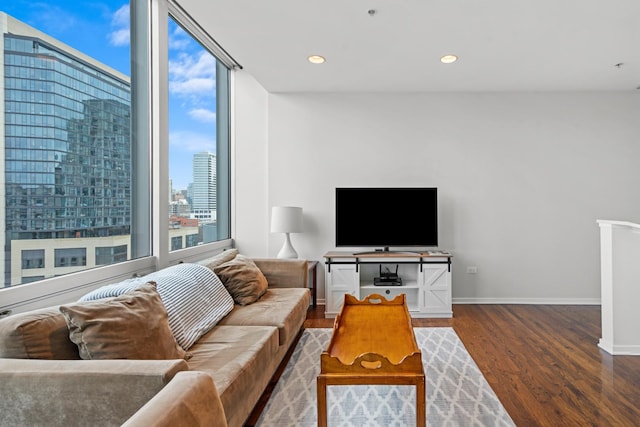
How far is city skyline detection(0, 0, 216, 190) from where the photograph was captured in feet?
6.90

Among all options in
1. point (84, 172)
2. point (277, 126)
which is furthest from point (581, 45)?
point (84, 172)

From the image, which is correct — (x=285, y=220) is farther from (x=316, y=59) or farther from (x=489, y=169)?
(x=489, y=169)

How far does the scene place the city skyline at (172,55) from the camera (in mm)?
2104

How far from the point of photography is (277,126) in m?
4.61

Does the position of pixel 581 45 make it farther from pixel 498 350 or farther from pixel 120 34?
pixel 120 34

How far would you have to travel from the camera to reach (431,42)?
3.17 meters

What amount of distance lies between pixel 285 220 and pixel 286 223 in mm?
37

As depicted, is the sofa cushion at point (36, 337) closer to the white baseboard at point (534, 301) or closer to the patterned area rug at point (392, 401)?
the patterned area rug at point (392, 401)

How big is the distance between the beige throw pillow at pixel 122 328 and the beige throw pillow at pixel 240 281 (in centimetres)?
121

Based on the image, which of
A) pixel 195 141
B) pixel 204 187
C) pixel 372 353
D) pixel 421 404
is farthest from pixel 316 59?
pixel 421 404

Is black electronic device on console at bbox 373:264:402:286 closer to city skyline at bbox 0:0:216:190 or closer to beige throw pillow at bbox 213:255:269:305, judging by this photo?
beige throw pillow at bbox 213:255:269:305

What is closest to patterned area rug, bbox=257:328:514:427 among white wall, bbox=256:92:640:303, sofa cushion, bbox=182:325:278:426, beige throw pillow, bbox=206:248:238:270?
sofa cushion, bbox=182:325:278:426

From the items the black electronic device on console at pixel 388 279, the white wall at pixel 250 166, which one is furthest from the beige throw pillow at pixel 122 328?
the white wall at pixel 250 166

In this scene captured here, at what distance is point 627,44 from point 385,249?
297 centimetres
